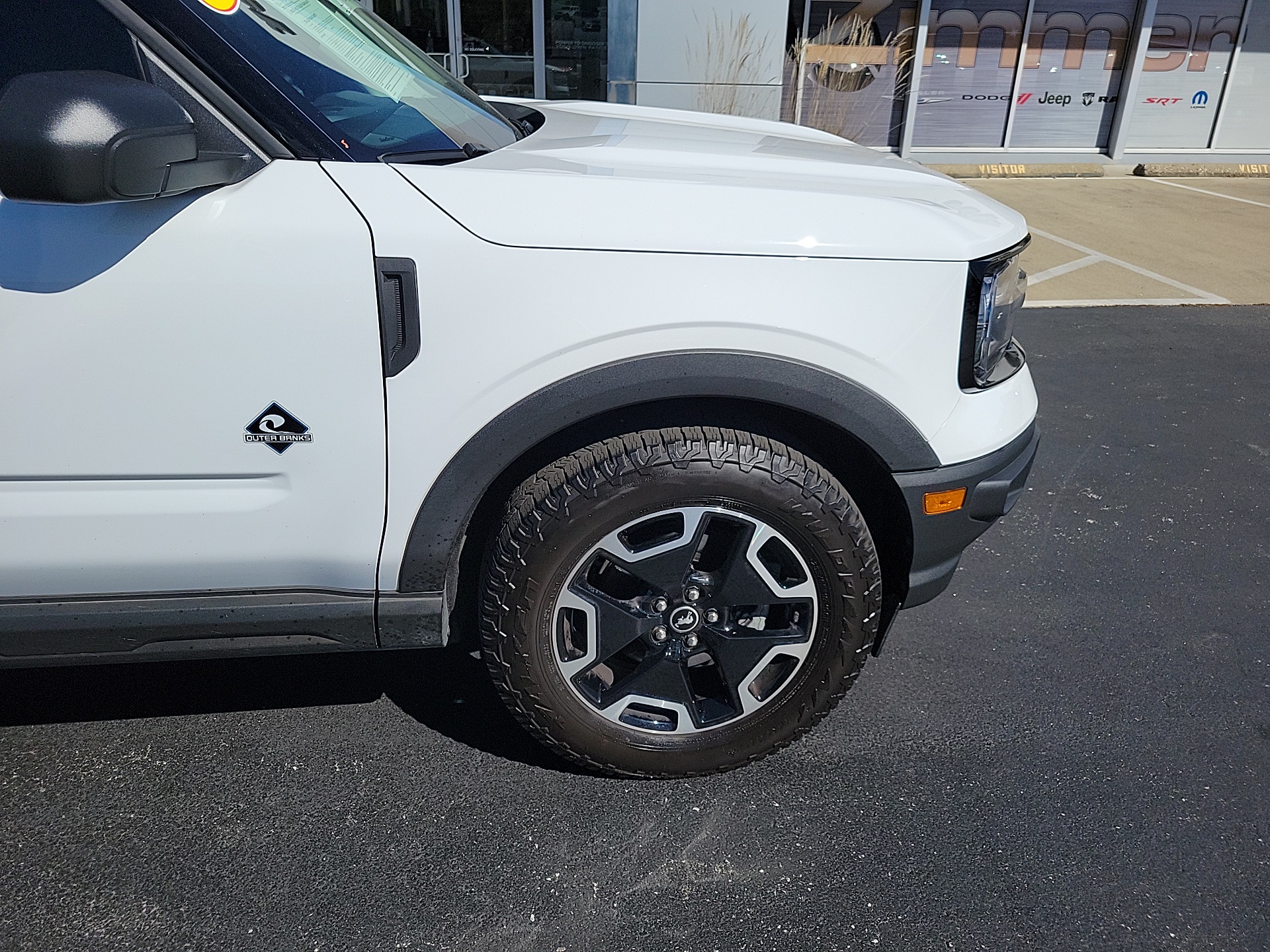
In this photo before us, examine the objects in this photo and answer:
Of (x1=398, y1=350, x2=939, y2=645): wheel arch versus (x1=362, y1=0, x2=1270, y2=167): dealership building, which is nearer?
(x1=398, y1=350, x2=939, y2=645): wheel arch

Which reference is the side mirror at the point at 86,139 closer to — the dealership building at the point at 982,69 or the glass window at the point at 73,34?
the glass window at the point at 73,34

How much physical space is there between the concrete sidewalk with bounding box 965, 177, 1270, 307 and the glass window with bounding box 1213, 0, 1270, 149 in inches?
48.4

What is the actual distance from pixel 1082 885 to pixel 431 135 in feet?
7.06

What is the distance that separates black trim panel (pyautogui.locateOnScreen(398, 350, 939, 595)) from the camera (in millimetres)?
1826

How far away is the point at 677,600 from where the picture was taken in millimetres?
2088

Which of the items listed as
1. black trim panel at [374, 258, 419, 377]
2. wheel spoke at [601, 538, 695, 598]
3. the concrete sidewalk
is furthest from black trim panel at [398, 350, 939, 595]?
the concrete sidewalk

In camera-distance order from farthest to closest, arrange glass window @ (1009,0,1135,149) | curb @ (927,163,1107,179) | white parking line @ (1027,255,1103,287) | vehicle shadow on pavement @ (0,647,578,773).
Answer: glass window @ (1009,0,1135,149) → curb @ (927,163,1107,179) → white parking line @ (1027,255,1103,287) → vehicle shadow on pavement @ (0,647,578,773)

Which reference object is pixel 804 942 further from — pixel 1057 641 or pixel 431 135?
pixel 431 135

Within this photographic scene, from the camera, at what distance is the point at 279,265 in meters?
1.65

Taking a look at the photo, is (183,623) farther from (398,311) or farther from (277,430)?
(398,311)

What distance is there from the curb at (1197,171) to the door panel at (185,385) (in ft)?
44.5

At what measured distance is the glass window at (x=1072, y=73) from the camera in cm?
1225

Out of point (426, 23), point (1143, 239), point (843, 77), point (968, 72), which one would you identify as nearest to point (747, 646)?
point (1143, 239)

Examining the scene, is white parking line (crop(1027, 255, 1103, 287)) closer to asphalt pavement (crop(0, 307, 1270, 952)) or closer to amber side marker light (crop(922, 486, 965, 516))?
asphalt pavement (crop(0, 307, 1270, 952))
